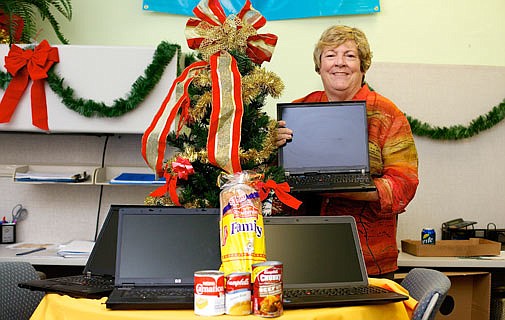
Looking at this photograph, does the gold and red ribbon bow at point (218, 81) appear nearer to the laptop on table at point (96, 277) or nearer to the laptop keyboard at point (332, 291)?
the laptop on table at point (96, 277)

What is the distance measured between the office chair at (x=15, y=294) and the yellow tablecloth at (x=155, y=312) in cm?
67

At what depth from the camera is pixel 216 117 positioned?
4.77 feet

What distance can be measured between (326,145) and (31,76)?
5.28 ft

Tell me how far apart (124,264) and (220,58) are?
575mm

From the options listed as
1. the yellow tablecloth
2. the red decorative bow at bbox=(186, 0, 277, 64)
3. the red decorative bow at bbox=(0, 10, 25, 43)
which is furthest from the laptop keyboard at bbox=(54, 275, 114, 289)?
the red decorative bow at bbox=(0, 10, 25, 43)

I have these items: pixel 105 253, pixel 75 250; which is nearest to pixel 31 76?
pixel 75 250

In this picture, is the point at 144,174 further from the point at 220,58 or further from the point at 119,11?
the point at 220,58

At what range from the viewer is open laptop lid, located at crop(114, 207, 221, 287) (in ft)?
4.35

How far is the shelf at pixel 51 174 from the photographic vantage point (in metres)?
2.93

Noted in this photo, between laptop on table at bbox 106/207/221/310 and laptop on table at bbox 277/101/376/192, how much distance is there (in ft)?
1.30

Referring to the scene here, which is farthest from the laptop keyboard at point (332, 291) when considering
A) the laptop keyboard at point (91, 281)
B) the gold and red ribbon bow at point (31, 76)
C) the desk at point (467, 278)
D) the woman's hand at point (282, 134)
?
the gold and red ribbon bow at point (31, 76)

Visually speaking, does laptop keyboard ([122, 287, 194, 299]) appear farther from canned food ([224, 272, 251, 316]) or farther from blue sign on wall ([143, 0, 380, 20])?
blue sign on wall ([143, 0, 380, 20])

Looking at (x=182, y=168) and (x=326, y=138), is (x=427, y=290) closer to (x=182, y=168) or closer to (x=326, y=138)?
(x=326, y=138)

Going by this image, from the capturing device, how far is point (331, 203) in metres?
1.94
